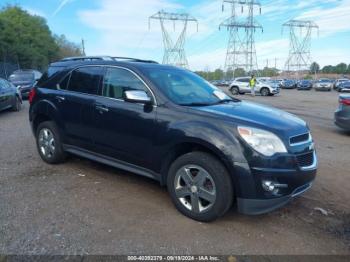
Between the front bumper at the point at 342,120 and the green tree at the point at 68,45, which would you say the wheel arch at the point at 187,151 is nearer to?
the front bumper at the point at 342,120

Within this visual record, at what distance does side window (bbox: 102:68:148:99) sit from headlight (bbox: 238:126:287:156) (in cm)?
155

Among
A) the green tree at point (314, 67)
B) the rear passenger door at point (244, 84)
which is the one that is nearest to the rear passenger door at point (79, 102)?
the rear passenger door at point (244, 84)

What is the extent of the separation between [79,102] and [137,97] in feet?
4.53

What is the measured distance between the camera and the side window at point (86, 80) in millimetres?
5215

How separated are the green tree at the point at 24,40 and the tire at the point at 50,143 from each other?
1377 inches

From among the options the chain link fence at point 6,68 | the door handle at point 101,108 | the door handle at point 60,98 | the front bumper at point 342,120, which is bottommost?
the front bumper at point 342,120

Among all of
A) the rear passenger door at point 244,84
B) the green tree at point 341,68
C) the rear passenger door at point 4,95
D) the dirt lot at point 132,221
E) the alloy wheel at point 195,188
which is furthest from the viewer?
the green tree at point 341,68

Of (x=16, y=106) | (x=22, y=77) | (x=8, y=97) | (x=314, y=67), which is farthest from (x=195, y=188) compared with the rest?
(x=314, y=67)

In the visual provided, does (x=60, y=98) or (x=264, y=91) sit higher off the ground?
(x=60, y=98)

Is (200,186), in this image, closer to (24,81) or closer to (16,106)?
(16,106)

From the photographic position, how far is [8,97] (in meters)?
13.2

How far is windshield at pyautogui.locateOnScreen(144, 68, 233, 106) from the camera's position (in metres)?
4.55

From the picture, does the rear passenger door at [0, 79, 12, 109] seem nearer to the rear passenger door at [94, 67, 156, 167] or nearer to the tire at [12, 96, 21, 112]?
the tire at [12, 96, 21, 112]

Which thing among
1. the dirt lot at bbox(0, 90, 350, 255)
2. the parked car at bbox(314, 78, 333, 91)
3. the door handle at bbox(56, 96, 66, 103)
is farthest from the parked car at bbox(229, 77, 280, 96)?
the door handle at bbox(56, 96, 66, 103)
